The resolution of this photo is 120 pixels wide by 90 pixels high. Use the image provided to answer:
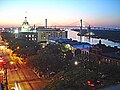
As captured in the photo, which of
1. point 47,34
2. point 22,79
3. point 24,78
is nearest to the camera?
point 22,79

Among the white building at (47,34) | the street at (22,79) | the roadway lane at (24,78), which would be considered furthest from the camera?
the white building at (47,34)

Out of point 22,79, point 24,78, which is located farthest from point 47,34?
point 22,79

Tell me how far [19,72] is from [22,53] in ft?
49.4

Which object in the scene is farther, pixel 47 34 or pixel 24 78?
pixel 47 34

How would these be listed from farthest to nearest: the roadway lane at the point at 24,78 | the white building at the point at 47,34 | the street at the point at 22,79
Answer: the white building at the point at 47,34
the roadway lane at the point at 24,78
the street at the point at 22,79

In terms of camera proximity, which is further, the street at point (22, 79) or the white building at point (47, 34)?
the white building at point (47, 34)

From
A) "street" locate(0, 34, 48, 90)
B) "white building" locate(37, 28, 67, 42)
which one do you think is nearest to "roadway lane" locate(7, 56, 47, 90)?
"street" locate(0, 34, 48, 90)

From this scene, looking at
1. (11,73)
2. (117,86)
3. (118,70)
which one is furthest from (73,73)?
(11,73)

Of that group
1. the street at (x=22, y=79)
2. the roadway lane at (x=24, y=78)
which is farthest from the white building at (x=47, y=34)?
the street at (x=22, y=79)

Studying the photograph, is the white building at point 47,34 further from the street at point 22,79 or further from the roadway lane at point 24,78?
the street at point 22,79

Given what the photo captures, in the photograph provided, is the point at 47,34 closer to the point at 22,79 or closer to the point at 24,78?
the point at 24,78

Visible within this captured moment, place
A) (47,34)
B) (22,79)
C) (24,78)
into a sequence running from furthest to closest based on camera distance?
(47,34) → (24,78) → (22,79)

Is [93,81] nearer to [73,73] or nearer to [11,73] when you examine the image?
[73,73]

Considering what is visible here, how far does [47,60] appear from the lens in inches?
1876
